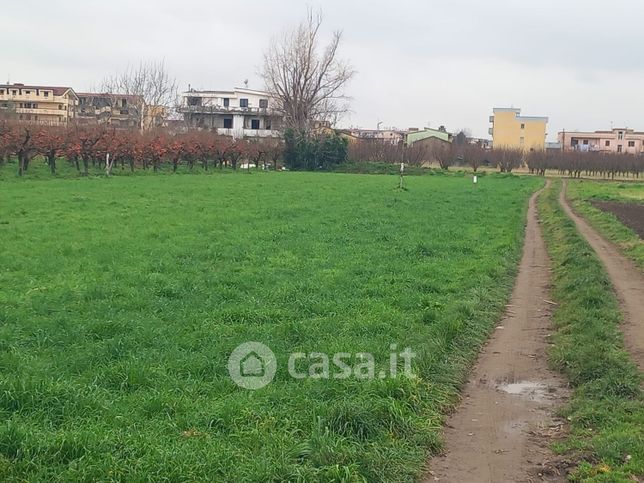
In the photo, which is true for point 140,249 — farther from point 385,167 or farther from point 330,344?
point 385,167

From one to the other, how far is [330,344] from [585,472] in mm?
3424

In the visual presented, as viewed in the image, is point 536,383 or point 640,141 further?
point 640,141

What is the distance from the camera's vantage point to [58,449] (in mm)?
4992

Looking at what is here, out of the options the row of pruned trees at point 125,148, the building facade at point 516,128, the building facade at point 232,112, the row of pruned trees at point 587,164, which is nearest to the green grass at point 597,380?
the row of pruned trees at point 125,148

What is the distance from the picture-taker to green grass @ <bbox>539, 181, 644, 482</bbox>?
17.6 ft

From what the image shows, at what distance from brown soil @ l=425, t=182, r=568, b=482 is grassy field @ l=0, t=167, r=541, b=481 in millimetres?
240

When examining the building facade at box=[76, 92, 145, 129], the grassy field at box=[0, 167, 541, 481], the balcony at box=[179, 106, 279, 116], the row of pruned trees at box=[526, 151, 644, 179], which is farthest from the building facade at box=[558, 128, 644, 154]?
the grassy field at box=[0, 167, 541, 481]

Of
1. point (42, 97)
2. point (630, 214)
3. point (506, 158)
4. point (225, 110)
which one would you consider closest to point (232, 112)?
point (225, 110)

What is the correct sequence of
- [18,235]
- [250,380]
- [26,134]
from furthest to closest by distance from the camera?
[26,134] < [18,235] < [250,380]

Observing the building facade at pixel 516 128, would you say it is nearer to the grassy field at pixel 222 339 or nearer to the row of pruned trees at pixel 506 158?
the row of pruned trees at pixel 506 158

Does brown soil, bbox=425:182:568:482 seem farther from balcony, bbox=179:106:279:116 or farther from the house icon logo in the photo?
balcony, bbox=179:106:279:116

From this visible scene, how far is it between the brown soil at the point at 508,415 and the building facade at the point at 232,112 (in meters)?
83.3

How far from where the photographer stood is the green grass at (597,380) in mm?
5367

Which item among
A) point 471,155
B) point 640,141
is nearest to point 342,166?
point 471,155
